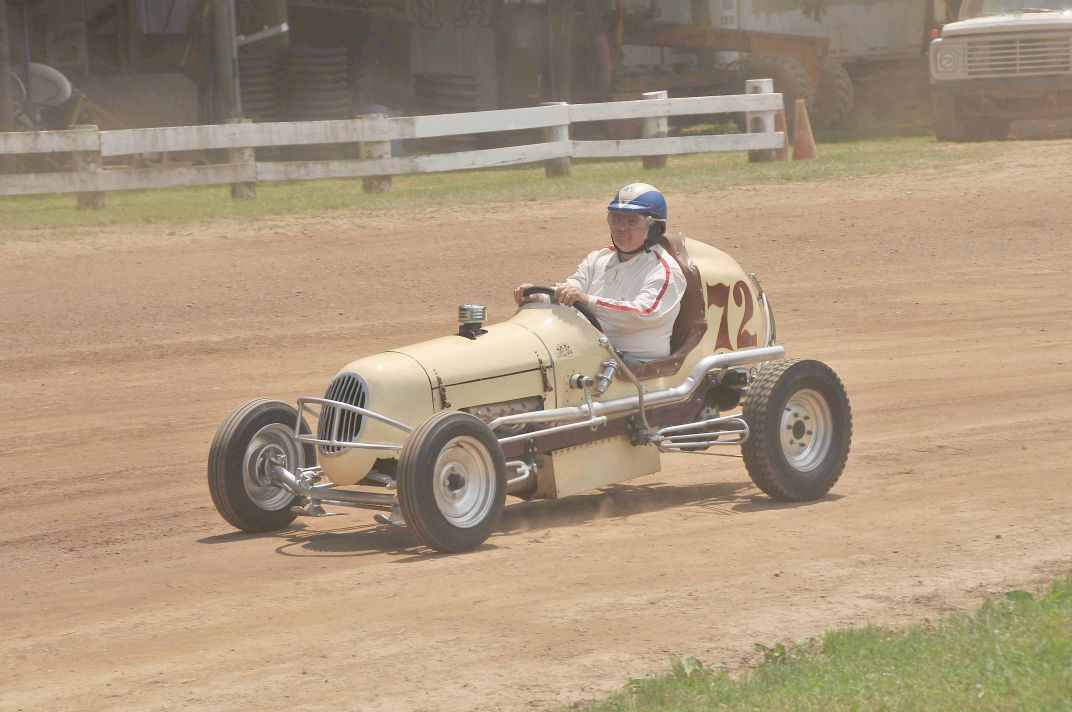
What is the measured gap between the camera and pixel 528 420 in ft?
25.2

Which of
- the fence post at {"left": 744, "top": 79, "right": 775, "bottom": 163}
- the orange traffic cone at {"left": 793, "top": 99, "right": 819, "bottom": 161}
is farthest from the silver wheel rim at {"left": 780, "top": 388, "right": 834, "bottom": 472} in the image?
the orange traffic cone at {"left": 793, "top": 99, "right": 819, "bottom": 161}

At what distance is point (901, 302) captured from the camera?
14.9 m

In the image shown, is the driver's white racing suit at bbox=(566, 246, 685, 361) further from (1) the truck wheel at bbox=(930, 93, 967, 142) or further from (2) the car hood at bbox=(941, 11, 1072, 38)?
(1) the truck wheel at bbox=(930, 93, 967, 142)

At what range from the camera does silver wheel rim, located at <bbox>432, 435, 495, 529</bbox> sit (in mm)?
7105

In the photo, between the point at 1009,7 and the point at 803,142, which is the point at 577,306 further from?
the point at 1009,7

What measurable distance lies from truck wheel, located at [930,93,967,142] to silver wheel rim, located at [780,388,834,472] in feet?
55.1

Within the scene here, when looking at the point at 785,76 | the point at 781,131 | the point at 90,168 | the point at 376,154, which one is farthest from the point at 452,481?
the point at 785,76

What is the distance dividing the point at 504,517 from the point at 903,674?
133 inches

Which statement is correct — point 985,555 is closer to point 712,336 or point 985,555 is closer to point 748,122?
point 712,336

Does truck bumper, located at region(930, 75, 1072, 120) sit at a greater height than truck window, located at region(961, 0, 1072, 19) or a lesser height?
lesser

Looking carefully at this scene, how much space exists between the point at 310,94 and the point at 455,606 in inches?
903

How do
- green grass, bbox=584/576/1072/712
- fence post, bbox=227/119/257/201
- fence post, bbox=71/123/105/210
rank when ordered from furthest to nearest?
1. fence post, bbox=227/119/257/201
2. fence post, bbox=71/123/105/210
3. green grass, bbox=584/576/1072/712

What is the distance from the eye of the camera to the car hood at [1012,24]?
2297 centimetres

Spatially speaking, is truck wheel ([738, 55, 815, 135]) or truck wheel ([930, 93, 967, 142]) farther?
truck wheel ([738, 55, 815, 135])
